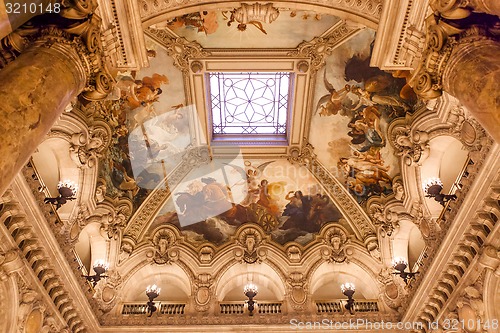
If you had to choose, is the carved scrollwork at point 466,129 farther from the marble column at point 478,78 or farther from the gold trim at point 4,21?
the gold trim at point 4,21

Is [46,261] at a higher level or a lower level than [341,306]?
lower

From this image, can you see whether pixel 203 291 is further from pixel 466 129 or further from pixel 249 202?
pixel 466 129

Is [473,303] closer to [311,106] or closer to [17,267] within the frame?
[311,106]

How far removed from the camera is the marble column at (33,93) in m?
3.39

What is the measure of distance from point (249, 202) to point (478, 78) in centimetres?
829

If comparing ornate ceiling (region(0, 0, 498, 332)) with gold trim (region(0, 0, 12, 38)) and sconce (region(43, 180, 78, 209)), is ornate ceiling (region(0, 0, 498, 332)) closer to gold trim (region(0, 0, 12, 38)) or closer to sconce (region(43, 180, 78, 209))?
sconce (region(43, 180, 78, 209))

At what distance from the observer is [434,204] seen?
910cm

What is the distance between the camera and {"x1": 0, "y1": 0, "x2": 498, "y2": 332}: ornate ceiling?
8930mm

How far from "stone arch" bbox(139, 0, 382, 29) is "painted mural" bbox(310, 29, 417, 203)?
3110 millimetres

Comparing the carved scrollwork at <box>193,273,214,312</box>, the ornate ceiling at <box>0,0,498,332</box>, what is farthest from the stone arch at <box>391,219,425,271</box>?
the carved scrollwork at <box>193,273,214,312</box>

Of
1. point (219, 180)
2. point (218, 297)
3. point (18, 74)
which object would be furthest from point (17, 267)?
point (219, 180)

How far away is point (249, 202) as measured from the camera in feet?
38.7

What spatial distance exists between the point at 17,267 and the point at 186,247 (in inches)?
188

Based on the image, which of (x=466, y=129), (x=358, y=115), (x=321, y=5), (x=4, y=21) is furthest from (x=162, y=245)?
(x=4, y=21)
